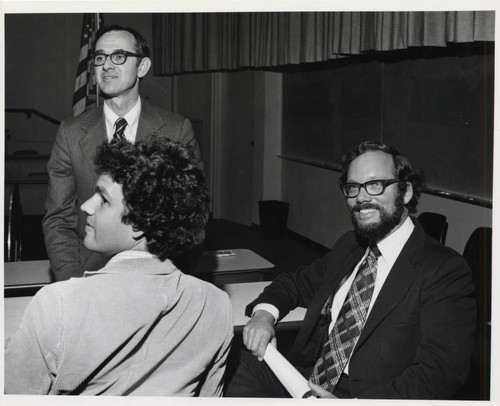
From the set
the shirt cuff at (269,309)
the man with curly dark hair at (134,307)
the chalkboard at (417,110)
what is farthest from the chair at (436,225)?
the man with curly dark hair at (134,307)

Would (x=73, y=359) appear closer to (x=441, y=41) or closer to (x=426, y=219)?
(x=426, y=219)

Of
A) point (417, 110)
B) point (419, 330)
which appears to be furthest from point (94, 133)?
point (417, 110)

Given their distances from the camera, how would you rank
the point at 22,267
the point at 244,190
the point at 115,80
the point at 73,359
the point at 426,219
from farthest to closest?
1. the point at 244,190
2. the point at 426,219
3. the point at 22,267
4. the point at 115,80
5. the point at 73,359

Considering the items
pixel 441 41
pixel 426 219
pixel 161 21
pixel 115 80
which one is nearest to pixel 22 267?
pixel 115 80

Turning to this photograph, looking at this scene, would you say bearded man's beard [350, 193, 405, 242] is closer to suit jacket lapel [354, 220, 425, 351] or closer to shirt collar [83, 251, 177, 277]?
suit jacket lapel [354, 220, 425, 351]

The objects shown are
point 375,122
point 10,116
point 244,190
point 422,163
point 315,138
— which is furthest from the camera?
point 10,116

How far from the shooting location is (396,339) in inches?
70.6

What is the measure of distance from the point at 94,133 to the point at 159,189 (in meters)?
1.00

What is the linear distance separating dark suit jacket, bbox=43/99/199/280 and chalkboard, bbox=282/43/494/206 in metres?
2.08

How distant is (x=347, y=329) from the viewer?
6.32 ft

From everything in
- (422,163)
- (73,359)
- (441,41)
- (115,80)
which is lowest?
(73,359)

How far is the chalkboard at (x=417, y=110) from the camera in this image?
3.99m

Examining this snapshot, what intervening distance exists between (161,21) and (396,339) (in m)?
7.41

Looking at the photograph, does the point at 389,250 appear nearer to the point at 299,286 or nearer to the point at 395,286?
the point at 395,286
